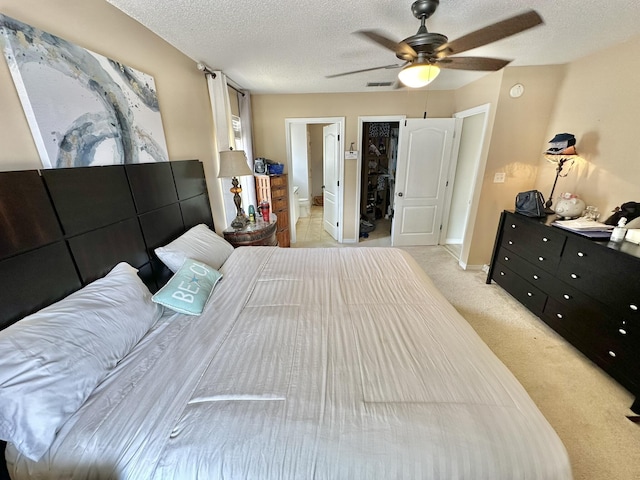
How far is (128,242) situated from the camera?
1471 mm

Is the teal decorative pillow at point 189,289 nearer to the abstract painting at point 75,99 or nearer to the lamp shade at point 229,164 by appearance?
the abstract painting at point 75,99

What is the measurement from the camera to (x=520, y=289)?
2504 millimetres

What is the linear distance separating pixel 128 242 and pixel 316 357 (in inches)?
50.7

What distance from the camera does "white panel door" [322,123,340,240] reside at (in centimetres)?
398

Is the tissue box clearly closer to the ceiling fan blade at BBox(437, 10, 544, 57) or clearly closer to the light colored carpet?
the light colored carpet

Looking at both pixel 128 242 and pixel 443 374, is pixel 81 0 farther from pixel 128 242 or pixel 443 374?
pixel 443 374

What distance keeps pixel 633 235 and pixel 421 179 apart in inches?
93.3

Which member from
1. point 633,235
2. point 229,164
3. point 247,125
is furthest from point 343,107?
point 633,235

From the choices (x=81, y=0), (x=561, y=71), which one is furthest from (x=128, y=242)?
(x=561, y=71)

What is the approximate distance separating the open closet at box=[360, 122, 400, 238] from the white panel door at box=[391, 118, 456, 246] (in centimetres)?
100

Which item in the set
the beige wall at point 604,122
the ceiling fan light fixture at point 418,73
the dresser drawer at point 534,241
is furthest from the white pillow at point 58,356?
the beige wall at point 604,122

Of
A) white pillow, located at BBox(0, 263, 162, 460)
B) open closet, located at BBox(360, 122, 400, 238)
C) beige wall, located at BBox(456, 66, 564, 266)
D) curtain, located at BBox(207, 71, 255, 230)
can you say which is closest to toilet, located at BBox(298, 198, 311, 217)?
open closet, located at BBox(360, 122, 400, 238)

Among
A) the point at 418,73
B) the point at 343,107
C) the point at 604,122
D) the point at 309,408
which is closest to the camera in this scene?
the point at 309,408

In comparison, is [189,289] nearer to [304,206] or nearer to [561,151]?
[561,151]
